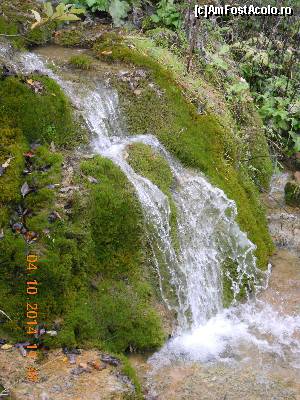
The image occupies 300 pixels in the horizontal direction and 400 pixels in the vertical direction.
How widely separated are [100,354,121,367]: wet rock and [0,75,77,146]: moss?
2.94m

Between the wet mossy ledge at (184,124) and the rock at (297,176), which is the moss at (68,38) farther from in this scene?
the rock at (297,176)

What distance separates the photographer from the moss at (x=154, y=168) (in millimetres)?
6605

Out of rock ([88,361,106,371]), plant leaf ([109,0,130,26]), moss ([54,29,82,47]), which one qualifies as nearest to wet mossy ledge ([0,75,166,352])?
rock ([88,361,106,371])

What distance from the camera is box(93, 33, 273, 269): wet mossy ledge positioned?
746cm

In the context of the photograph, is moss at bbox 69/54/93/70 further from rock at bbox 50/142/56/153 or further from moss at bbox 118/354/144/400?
moss at bbox 118/354/144/400

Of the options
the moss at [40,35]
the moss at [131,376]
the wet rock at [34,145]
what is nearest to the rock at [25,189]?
the wet rock at [34,145]

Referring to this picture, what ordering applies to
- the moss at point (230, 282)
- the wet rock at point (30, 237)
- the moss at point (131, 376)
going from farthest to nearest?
the moss at point (230, 282) → the wet rock at point (30, 237) → the moss at point (131, 376)

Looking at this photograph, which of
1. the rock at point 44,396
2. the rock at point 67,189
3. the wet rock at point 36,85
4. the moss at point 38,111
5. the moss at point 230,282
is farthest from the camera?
the moss at point 230,282

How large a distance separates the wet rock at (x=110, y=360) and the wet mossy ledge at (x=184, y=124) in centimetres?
316

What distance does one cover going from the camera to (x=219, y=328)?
20.7ft

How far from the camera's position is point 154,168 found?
6906 mm

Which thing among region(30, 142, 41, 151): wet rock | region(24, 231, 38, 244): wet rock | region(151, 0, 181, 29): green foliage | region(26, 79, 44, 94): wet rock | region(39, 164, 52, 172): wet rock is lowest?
region(24, 231, 38, 244): wet rock

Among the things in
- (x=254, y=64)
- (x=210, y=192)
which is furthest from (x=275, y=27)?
(x=210, y=192)
